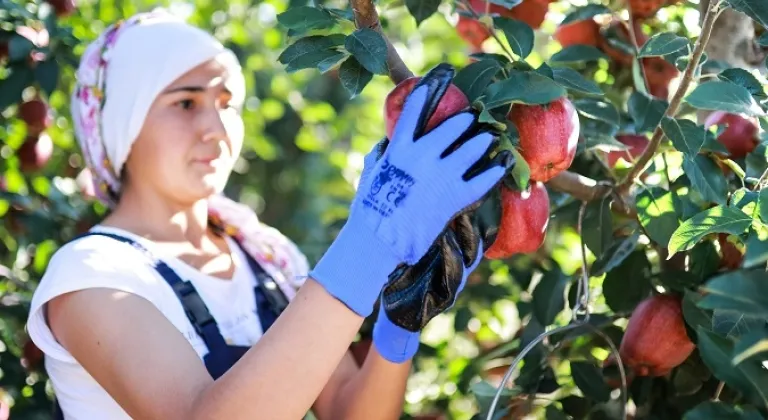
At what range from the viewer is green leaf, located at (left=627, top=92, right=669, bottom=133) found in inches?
57.9

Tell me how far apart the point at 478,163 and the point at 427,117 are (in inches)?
3.4

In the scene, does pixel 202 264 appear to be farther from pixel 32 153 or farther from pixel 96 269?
pixel 32 153

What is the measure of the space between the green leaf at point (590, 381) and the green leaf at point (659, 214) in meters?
0.33

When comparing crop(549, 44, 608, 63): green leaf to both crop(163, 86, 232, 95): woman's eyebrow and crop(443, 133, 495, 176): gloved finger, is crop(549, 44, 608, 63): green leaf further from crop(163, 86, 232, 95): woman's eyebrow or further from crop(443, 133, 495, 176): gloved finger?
crop(163, 86, 232, 95): woman's eyebrow

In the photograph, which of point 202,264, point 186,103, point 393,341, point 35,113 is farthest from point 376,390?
point 35,113

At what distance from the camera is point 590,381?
1.64 m

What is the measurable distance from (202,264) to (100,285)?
13.8 inches

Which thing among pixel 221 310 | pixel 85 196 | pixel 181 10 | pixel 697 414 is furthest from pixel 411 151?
pixel 181 10

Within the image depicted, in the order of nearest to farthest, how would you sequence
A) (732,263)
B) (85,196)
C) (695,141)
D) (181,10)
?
(695,141) → (732,263) → (85,196) → (181,10)

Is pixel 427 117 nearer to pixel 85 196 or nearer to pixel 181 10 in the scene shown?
pixel 85 196

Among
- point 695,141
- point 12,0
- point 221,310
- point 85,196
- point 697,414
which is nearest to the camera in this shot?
point 697,414

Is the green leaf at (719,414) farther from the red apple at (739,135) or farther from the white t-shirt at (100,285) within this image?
the white t-shirt at (100,285)

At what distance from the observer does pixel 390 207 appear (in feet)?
4.23

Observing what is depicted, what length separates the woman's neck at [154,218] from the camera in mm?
1832
